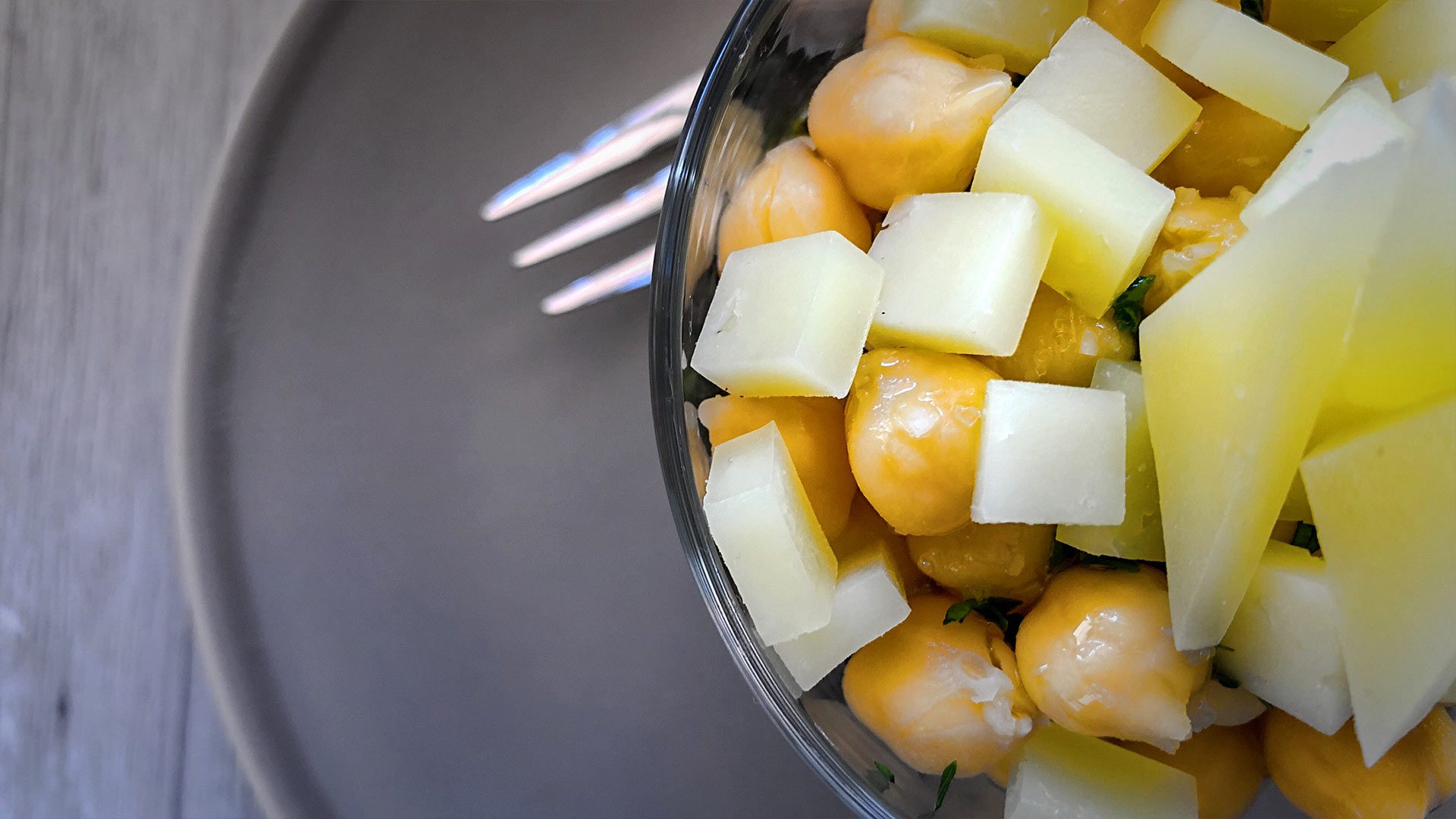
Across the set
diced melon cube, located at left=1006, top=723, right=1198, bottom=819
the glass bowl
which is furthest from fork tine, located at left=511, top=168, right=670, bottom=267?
diced melon cube, located at left=1006, top=723, right=1198, bottom=819

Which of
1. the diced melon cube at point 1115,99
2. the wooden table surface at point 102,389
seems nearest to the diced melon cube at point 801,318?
the diced melon cube at point 1115,99

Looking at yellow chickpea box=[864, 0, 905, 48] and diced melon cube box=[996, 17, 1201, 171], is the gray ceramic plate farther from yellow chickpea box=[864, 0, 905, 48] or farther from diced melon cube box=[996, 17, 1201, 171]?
diced melon cube box=[996, 17, 1201, 171]

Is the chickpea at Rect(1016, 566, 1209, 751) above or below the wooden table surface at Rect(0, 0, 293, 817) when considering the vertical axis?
below

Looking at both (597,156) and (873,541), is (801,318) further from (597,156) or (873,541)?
(597,156)

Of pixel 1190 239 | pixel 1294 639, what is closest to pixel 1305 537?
pixel 1294 639

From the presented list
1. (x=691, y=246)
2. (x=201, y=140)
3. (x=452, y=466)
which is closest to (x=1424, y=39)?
(x=691, y=246)

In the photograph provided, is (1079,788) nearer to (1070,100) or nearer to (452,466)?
(1070,100)

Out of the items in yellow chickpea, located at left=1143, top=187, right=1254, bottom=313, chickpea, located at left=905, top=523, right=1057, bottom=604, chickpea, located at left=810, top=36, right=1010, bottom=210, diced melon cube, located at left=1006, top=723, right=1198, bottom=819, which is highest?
chickpea, located at left=810, top=36, right=1010, bottom=210
